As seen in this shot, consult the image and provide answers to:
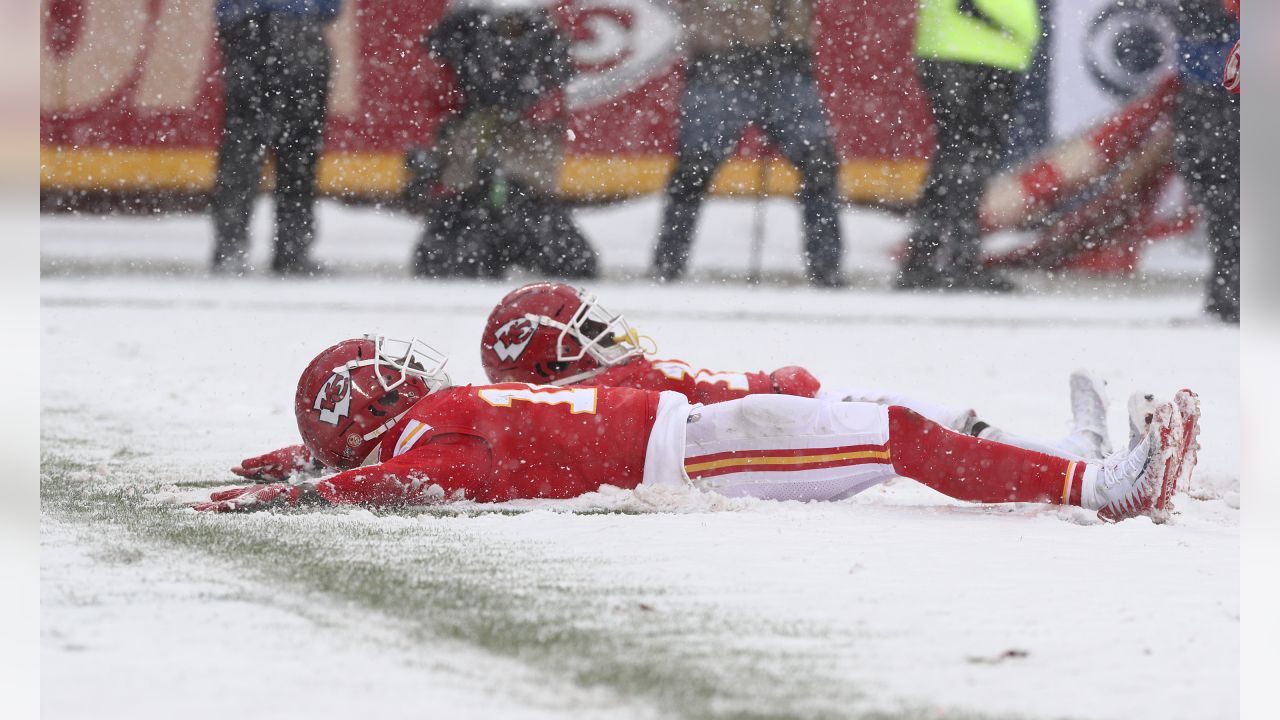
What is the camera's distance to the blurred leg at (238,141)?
10531 millimetres

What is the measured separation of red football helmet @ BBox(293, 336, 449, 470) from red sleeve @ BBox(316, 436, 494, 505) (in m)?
0.20

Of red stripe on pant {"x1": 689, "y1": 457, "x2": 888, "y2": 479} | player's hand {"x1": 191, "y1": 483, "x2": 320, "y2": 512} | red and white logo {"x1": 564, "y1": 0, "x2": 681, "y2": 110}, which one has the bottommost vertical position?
player's hand {"x1": 191, "y1": 483, "x2": 320, "y2": 512}

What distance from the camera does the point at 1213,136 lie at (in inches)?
383

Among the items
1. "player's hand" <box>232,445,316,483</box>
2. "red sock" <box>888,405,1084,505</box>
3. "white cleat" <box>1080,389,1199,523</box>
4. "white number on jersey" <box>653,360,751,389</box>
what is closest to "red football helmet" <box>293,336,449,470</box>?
"player's hand" <box>232,445,316,483</box>

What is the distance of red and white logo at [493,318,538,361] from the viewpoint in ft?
15.2

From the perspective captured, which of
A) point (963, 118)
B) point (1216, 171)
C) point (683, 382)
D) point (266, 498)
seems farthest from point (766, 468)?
point (963, 118)

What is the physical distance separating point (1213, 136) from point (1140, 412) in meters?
6.63

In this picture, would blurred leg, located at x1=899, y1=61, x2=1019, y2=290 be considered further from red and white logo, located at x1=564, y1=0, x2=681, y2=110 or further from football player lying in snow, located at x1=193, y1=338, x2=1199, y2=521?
football player lying in snow, located at x1=193, y1=338, x2=1199, y2=521

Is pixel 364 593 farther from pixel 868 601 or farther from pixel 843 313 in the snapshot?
pixel 843 313

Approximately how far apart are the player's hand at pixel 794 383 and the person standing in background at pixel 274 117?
6.40m

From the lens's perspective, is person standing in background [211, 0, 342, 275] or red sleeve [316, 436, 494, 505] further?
person standing in background [211, 0, 342, 275]

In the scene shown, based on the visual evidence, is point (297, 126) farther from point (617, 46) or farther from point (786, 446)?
point (786, 446)

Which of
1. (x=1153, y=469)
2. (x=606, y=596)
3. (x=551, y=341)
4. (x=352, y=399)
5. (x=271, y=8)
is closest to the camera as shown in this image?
(x=606, y=596)
